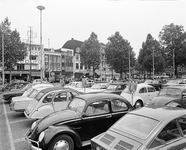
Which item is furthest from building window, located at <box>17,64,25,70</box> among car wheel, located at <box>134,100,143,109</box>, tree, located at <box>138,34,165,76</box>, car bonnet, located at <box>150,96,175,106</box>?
car bonnet, located at <box>150,96,175,106</box>

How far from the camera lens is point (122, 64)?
4056 centimetres

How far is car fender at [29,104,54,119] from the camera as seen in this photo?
7270 mm

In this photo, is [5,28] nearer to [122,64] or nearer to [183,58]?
[122,64]

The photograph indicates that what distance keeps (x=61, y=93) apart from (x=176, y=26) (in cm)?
4700

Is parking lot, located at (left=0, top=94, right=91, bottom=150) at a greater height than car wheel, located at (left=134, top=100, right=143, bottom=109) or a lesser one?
lesser

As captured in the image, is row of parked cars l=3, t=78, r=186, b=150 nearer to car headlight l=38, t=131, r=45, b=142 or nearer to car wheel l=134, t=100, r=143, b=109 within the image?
car headlight l=38, t=131, r=45, b=142

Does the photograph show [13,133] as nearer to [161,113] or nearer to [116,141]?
[116,141]

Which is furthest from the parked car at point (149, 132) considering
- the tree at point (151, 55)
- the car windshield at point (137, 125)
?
the tree at point (151, 55)

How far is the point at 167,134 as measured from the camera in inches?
129

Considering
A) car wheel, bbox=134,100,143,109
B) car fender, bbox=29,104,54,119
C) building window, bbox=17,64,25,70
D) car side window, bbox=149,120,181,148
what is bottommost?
car wheel, bbox=134,100,143,109

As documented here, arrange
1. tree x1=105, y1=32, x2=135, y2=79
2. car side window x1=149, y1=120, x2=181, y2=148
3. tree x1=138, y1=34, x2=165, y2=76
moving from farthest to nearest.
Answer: tree x1=138, y1=34, x2=165, y2=76 < tree x1=105, y1=32, x2=135, y2=79 < car side window x1=149, y1=120, x2=181, y2=148

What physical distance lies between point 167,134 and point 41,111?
5507 millimetres

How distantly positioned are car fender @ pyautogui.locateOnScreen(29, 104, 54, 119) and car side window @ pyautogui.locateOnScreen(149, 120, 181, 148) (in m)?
5.41

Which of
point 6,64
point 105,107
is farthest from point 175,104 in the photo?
point 6,64
